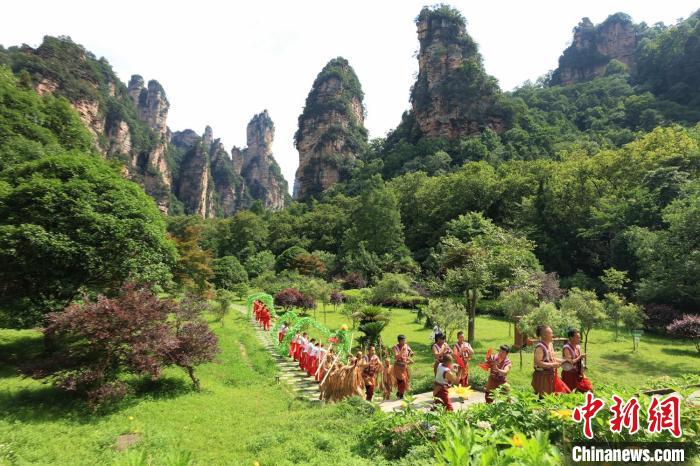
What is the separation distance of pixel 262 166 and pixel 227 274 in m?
112

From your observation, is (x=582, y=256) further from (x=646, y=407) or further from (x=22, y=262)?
(x=22, y=262)

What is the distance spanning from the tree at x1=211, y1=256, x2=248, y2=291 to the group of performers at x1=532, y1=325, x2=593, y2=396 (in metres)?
32.0

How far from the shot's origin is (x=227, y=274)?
35938mm

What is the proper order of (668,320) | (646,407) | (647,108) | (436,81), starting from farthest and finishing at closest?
(436,81) → (647,108) → (668,320) → (646,407)

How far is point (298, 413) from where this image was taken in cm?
798

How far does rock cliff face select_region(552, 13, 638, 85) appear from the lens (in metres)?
87.4

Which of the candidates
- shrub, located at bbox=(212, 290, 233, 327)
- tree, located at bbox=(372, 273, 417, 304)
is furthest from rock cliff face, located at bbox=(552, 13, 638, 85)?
shrub, located at bbox=(212, 290, 233, 327)

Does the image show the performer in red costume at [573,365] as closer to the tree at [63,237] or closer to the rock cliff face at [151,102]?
the tree at [63,237]

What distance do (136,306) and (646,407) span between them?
9.51m

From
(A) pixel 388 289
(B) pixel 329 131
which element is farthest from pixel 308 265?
(B) pixel 329 131

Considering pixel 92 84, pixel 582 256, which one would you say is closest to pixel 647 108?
pixel 582 256

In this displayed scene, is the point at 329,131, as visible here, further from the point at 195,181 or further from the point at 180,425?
the point at 180,425

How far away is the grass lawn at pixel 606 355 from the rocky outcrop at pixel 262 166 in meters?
124

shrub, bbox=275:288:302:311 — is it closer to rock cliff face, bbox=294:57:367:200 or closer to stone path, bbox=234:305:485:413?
stone path, bbox=234:305:485:413
